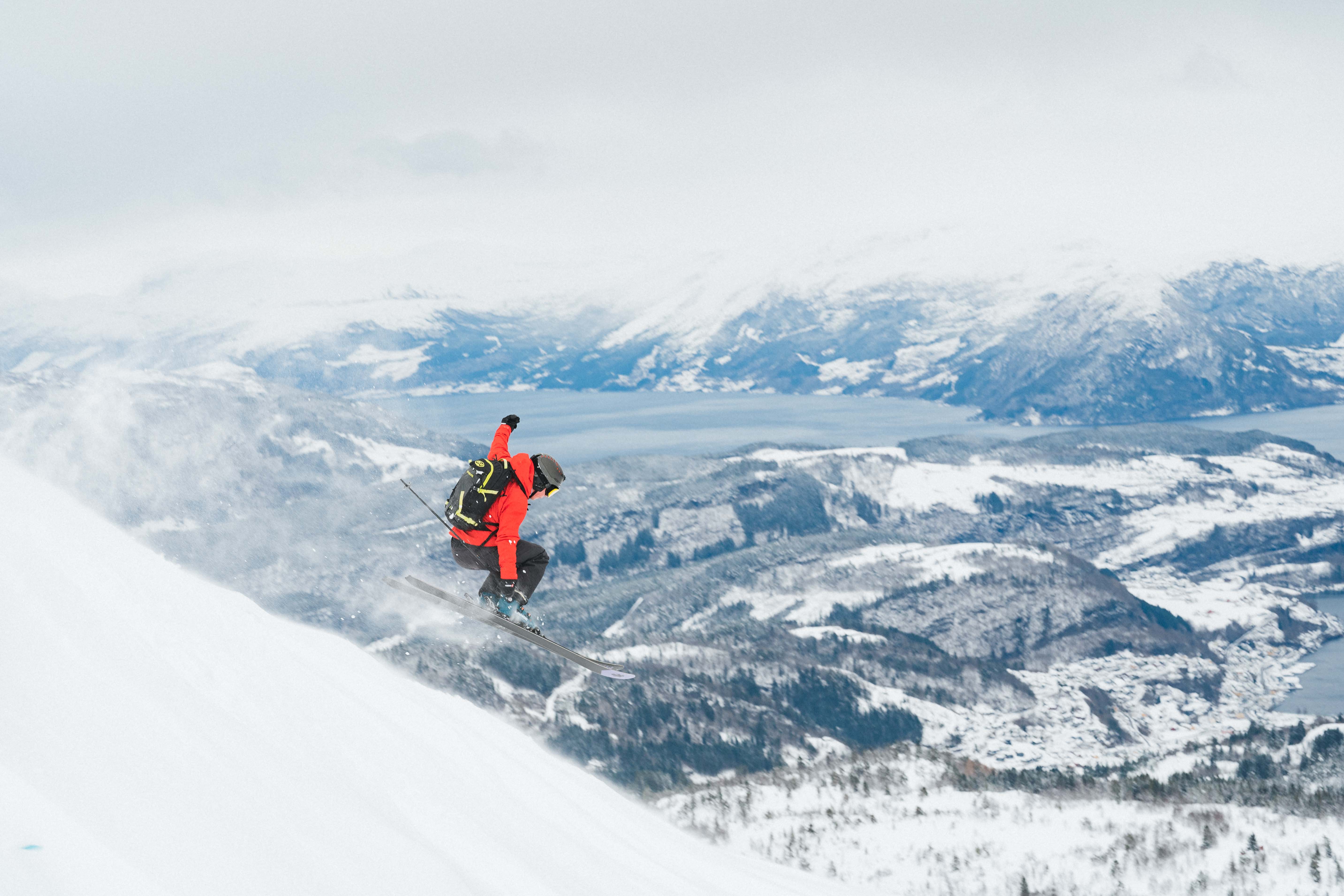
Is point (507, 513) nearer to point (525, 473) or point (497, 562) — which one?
point (525, 473)

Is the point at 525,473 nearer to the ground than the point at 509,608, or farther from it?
farther from it

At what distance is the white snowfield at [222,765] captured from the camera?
8.88 metres

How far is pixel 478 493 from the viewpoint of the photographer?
19.6 m

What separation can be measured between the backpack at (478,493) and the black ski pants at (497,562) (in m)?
0.74

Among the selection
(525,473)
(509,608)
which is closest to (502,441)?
(525,473)

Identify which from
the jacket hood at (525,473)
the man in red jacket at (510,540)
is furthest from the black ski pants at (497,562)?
the jacket hood at (525,473)

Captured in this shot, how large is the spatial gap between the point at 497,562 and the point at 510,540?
2.30 ft

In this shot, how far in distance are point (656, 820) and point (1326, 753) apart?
166 metres

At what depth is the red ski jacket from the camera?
762 inches

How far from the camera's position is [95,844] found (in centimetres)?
833

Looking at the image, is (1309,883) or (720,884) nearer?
(720,884)

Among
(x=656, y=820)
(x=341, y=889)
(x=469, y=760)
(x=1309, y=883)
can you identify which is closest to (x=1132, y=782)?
(x=1309, y=883)

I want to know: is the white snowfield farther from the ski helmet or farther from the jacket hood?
the ski helmet

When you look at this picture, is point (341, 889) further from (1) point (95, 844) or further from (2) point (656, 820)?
(2) point (656, 820)
